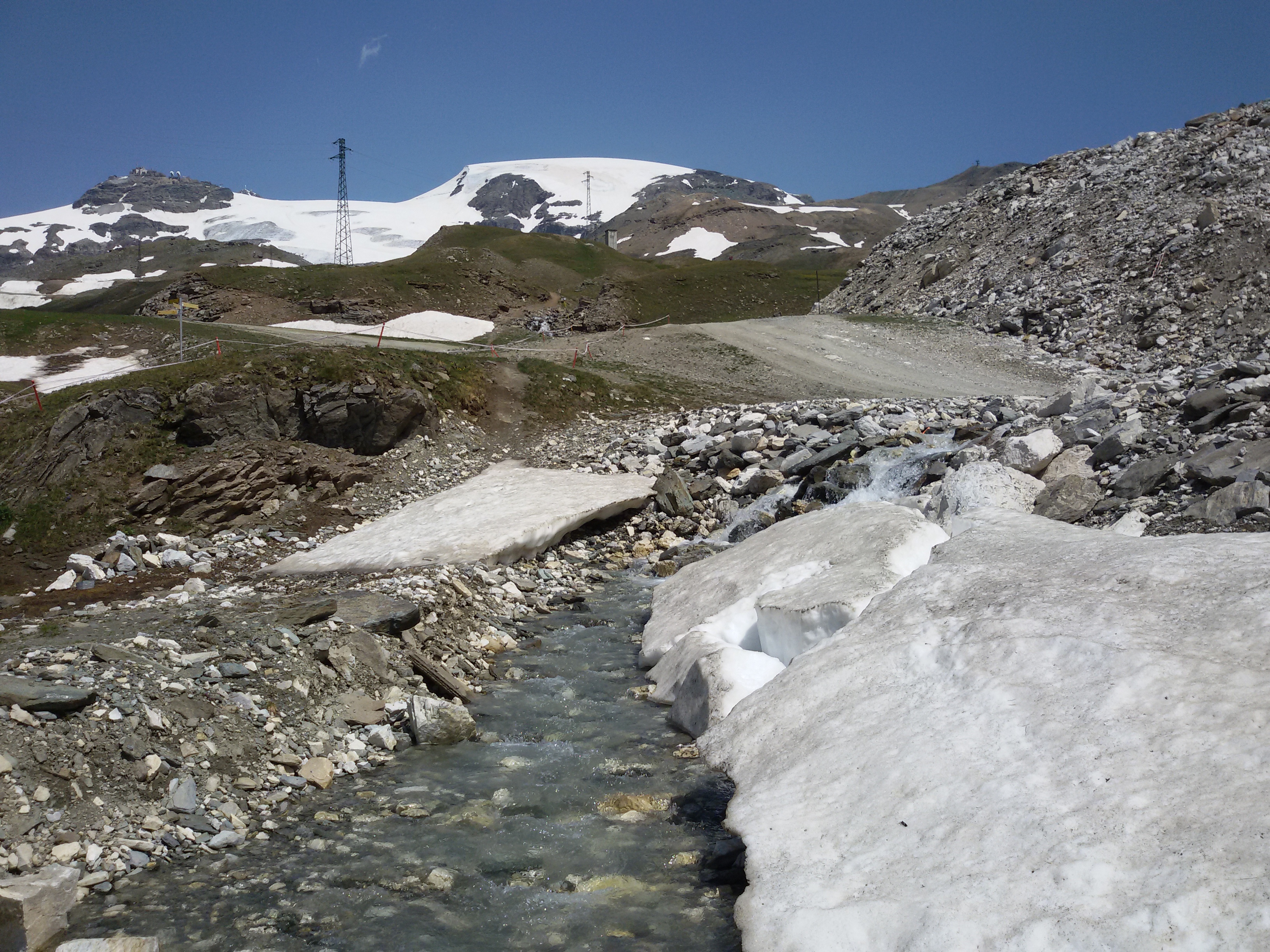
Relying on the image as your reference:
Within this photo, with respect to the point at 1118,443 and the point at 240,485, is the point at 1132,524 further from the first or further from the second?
the point at 240,485

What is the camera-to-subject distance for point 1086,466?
13.9 meters

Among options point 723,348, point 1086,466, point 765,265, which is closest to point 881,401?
point 1086,466

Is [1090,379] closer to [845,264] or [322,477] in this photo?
[322,477]

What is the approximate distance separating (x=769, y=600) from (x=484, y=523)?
7.22 m

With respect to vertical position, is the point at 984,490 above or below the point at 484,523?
above

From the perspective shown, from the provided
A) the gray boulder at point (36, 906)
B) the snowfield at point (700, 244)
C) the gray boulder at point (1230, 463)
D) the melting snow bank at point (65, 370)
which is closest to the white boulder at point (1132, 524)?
the gray boulder at point (1230, 463)

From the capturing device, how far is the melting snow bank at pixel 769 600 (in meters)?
9.05

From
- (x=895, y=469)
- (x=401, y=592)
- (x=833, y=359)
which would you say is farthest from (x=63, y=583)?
(x=833, y=359)

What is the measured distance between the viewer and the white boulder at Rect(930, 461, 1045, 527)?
12461mm

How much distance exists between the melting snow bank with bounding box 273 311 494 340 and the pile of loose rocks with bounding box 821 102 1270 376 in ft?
Answer: 71.6

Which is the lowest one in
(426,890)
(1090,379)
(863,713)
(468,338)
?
(426,890)

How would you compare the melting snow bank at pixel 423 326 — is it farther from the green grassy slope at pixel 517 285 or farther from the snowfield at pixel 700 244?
the snowfield at pixel 700 244

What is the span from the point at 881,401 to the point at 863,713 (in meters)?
17.9

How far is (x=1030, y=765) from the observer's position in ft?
18.4
